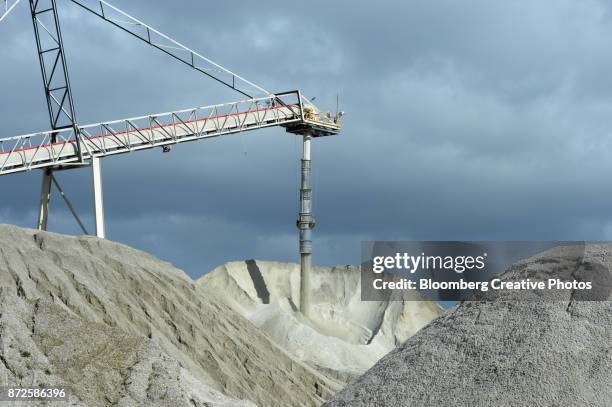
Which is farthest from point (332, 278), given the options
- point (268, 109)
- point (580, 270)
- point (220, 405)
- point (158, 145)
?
point (580, 270)

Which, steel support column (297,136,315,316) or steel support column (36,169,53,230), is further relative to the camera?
steel support column (297,136,315,316)

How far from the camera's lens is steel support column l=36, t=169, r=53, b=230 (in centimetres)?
4481

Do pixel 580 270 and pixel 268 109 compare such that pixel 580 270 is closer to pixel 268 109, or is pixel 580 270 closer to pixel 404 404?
pixel 404 404

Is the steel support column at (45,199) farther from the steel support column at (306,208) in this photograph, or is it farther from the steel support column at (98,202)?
the steel support column at (306,208)

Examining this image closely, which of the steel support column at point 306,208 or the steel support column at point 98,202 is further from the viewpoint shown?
the steel support column at point 306,208

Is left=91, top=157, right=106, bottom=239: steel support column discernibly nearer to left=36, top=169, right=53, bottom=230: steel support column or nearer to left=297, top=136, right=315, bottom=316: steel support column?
left=36, top=169, right=53, bottom=230: steel support column

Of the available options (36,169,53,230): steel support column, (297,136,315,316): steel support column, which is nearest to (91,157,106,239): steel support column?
(36,169,53,230): steel support column

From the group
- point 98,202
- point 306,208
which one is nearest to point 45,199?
point 98,202

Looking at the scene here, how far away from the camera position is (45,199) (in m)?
45.1

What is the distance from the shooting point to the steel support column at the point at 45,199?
44812mm

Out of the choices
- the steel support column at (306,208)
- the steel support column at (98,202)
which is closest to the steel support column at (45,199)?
the steel support column at (98,202)

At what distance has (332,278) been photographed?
71750mm

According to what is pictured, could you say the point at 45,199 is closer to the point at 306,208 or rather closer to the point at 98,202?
the point at 98,202

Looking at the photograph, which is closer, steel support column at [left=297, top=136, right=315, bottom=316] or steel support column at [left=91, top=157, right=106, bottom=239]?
steel support column at [left=91, top=157, right=106, bottom=239]
